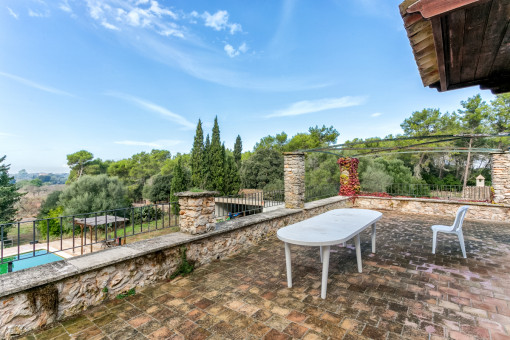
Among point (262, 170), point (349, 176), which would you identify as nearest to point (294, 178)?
point (349, 176)

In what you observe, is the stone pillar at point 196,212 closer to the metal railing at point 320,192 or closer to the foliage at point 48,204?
the metal railing at point 320,192

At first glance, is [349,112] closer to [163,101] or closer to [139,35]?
[139,35]

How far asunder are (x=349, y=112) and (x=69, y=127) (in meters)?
31.9

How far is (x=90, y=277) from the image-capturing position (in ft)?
7.30

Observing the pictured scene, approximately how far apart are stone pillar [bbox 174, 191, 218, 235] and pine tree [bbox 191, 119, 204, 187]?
1838 cm

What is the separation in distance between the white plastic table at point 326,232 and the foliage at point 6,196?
21350 millimetres

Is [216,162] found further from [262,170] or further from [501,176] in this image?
[501,176]

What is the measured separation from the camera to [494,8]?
921mm

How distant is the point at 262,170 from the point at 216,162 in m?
5.61

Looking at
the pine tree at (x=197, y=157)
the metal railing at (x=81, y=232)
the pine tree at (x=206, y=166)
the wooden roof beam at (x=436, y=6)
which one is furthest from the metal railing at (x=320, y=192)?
the pine tree at (x=197, y=157)

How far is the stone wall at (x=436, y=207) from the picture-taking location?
247 inches

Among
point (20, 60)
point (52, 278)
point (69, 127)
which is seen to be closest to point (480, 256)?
point (52, 278)

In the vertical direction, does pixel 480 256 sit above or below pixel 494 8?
below

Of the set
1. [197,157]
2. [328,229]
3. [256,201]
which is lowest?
[328,229]
